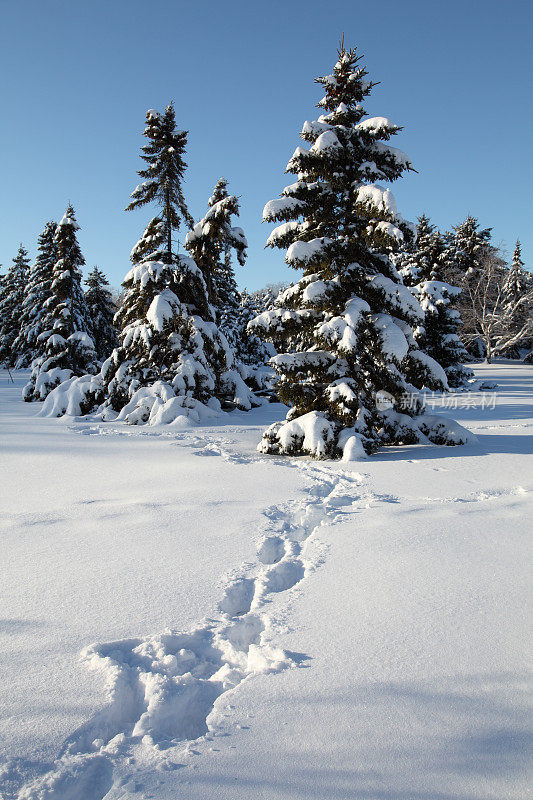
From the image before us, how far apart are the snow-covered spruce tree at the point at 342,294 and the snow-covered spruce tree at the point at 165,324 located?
5336 mm

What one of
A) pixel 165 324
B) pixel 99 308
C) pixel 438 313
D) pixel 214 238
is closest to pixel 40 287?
pixel 99 308

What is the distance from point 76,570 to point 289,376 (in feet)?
20.6

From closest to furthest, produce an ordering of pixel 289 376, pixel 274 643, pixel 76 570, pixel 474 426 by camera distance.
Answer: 1. pixel 274 643
2. pixel 76 570
3. pixel 289 376
4. pixel 474 426

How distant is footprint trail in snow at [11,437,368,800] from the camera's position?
6.12 feet

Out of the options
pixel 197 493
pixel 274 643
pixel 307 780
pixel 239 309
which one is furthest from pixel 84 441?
pixel 239 309

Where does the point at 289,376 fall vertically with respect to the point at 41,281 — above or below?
below

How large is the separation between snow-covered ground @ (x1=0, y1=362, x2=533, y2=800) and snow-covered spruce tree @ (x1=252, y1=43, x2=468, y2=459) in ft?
10.1

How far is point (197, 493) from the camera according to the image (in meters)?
6.09

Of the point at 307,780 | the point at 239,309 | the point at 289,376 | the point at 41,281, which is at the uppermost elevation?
the point at 41,281

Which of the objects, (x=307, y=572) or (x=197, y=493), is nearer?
(x=307, y=572)

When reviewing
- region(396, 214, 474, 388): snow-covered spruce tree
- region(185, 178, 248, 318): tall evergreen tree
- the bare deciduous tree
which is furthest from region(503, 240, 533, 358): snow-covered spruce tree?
region(185, 178, 248, 318): tall evergreen tree

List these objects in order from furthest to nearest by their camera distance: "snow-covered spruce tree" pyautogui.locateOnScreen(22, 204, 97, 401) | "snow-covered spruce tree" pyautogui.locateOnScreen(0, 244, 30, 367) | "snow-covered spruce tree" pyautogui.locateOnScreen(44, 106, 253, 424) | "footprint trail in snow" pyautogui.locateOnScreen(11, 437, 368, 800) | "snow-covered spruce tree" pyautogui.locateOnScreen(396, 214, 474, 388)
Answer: "snow-covered spruce tree" pyautogui.locateOnScreen(0, 244, 30, 367) → "snow-covered spruce tree" pyautogui.locateOnScreen(396, 214, 474, 388) → "snow-covered spruce tree" pyautogui.locateOnScreen(22, 204, 97, 401) → "snow-covered spruce tree" pyautogui.locateOnScreen(44, 106, 253, 424) → "footprint trail in snow" pyautogui.locateOnScreen(11, 437, 368, 800)

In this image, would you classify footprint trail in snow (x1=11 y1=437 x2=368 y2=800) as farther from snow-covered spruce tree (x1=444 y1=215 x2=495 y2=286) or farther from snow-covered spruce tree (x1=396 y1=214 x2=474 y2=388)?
snow-covered spruce tree (x1=444 y1=215 x2=495 y2=286)

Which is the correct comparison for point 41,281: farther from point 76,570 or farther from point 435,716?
point 435,716
